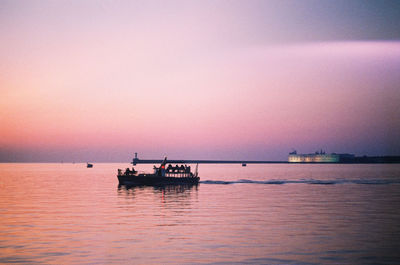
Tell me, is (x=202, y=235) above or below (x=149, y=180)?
below

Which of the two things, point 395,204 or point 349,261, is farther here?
point 395,204

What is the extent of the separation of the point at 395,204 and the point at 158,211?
2686 cm

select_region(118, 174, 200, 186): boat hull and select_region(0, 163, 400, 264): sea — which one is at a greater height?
select_region(118, 174, 200, 186): boat hull

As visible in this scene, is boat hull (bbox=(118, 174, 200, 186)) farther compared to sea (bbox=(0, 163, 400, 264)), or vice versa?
boat hull (bbox=(118, 174, 200, 186))

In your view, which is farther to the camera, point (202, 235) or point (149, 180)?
point (149, 180)

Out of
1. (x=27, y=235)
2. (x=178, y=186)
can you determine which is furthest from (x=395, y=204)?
(x=178, y=186)

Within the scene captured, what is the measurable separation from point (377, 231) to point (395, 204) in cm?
2141

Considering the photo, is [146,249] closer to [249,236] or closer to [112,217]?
[249,236]

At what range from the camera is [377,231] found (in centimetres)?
2859

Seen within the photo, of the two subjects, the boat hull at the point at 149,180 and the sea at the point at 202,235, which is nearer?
the sea at the point at 202,235

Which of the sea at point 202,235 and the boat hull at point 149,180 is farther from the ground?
the boat hull at point 149,180

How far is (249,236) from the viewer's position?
86.6ft

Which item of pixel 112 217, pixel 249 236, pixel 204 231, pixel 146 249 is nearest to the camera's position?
pixel 146 249

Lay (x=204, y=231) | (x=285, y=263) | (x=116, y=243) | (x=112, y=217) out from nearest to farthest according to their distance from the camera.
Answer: (x=285, y=263) → (x=116, y=243) → (x=204, y=231) → (x=112, y=217)
